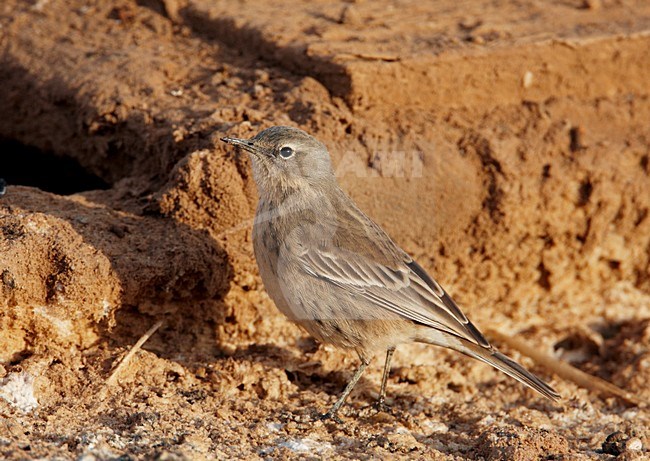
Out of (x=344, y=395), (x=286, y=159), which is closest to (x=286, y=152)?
(x=286, y=159)

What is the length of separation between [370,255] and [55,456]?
235cm

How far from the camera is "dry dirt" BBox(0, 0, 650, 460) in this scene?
4.86 meters

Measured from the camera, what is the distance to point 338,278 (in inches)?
203

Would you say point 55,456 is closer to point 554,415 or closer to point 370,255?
point 370,255

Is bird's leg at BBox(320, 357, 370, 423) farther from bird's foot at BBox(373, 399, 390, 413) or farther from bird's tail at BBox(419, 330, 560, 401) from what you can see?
bird's tail at BBox(419, 330, 560, 401)

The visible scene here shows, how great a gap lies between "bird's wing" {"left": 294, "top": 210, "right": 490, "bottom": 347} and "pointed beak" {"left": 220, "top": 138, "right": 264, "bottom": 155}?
648 mm

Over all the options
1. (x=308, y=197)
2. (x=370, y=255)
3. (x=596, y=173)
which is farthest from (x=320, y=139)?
(x=596, y=173)

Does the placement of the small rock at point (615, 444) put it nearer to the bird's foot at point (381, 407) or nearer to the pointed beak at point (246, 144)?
the bird's foot at point (381, 407)

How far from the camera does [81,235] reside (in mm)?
5137

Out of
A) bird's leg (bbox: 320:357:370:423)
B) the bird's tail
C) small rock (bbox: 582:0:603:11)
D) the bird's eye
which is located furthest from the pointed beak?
small rock (bbox: 582:0:603:11)

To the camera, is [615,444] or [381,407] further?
[381,407]

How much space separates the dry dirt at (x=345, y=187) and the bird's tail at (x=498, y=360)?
10.6 inches

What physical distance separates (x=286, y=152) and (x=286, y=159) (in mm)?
48

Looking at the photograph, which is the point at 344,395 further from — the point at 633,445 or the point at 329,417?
the point at 633,445
